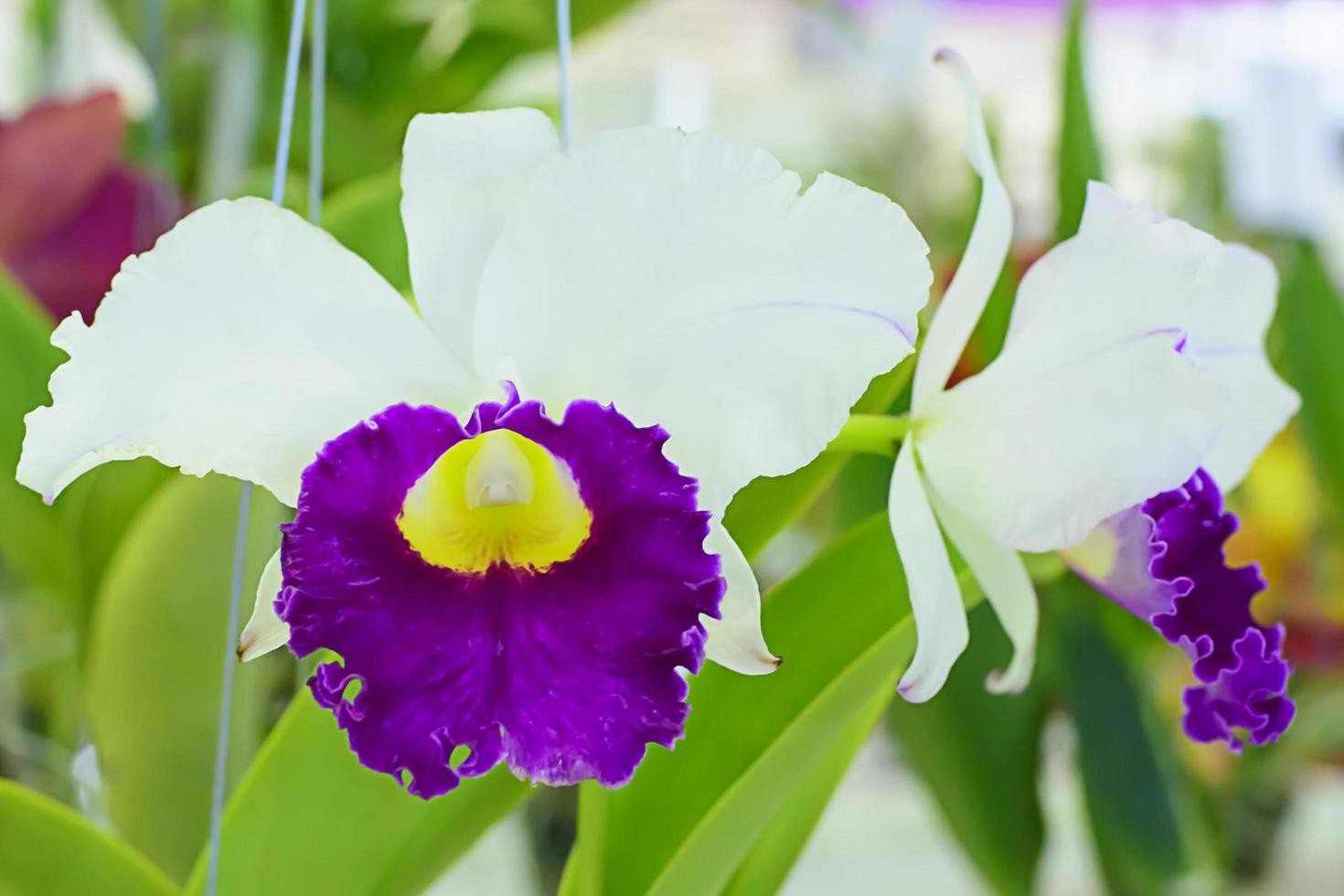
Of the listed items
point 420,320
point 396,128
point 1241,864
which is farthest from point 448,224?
point 1241,864

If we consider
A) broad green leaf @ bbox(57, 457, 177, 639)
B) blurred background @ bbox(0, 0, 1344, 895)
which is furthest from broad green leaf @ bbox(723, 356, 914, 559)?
broad green leaf @ bbox(57, 457, 177, 639)

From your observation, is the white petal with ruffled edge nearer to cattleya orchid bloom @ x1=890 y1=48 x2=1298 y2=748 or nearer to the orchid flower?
cattleya orchid bloom @ x1=890 y1=48 x2=1298 y2=748

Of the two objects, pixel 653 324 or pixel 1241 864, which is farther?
pixel 1241 864

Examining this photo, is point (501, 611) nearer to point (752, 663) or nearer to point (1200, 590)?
point (752, 663)

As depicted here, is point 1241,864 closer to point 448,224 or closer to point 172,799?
point 172,799

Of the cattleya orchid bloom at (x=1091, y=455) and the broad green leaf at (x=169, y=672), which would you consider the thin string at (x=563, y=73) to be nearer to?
the cattleya orchid bloom at (x=1091, y=455)

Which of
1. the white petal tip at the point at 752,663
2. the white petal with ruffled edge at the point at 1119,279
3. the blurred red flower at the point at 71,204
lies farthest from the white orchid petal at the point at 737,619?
the blurred red flower at the point at 71,204

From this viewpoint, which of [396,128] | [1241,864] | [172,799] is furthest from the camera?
[1241,864]
